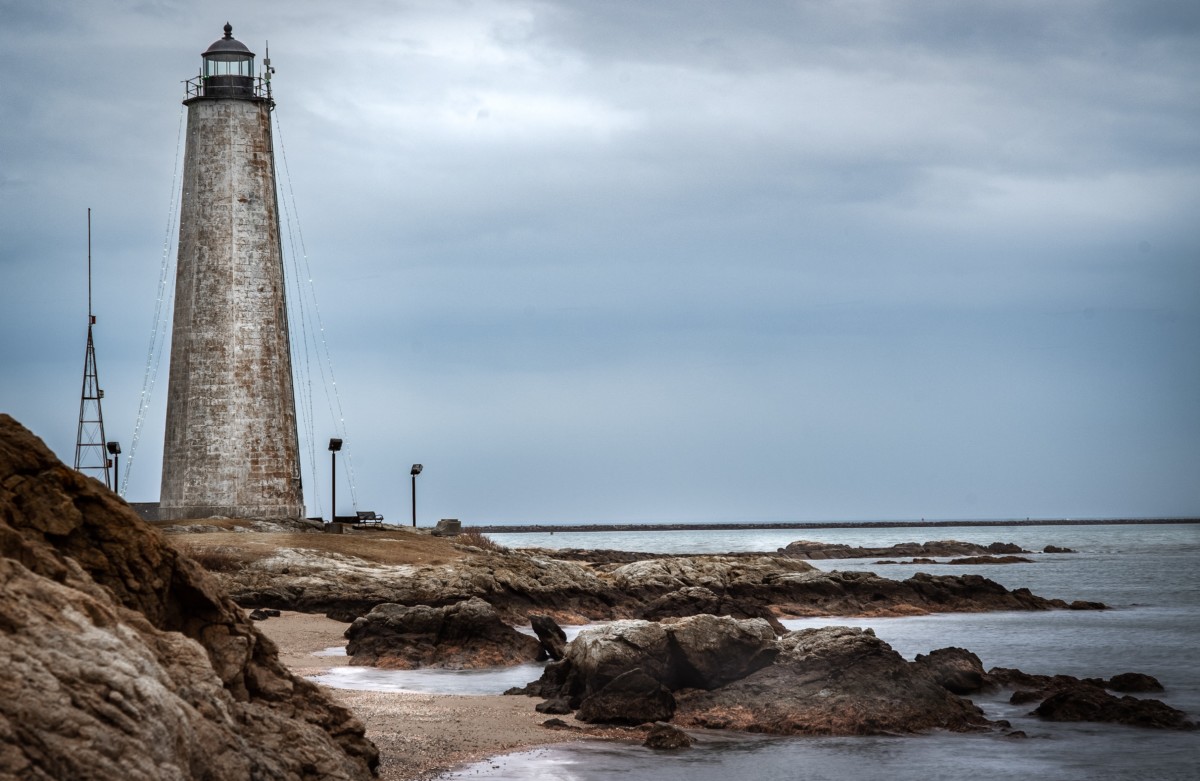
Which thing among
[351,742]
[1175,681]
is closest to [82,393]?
[1175,681]

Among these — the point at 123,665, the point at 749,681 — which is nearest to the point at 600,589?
the point at 749,681

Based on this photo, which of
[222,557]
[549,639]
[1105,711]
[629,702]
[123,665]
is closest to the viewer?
[123,665]

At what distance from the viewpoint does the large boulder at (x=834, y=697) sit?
46.2 feet

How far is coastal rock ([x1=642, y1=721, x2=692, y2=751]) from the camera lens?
12.7 m

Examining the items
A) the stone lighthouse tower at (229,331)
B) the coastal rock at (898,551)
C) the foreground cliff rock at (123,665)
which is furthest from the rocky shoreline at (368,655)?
the coastal rock at (898,551)

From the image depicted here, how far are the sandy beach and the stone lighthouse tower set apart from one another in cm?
1508

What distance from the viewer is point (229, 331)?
31281 mm

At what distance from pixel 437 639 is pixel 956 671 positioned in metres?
7.50

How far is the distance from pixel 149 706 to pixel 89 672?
0.34m

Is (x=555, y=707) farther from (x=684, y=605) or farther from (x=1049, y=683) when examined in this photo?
(x=684, y=605)

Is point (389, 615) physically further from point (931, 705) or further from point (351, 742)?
point (351, 742)

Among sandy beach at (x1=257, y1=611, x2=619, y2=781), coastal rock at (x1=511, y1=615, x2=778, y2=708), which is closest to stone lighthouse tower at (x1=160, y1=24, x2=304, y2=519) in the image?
sandy beach at (x1=257, y1=611, x2=619, y2=781)

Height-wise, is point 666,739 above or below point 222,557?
below

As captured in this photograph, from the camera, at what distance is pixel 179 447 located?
31.4m
